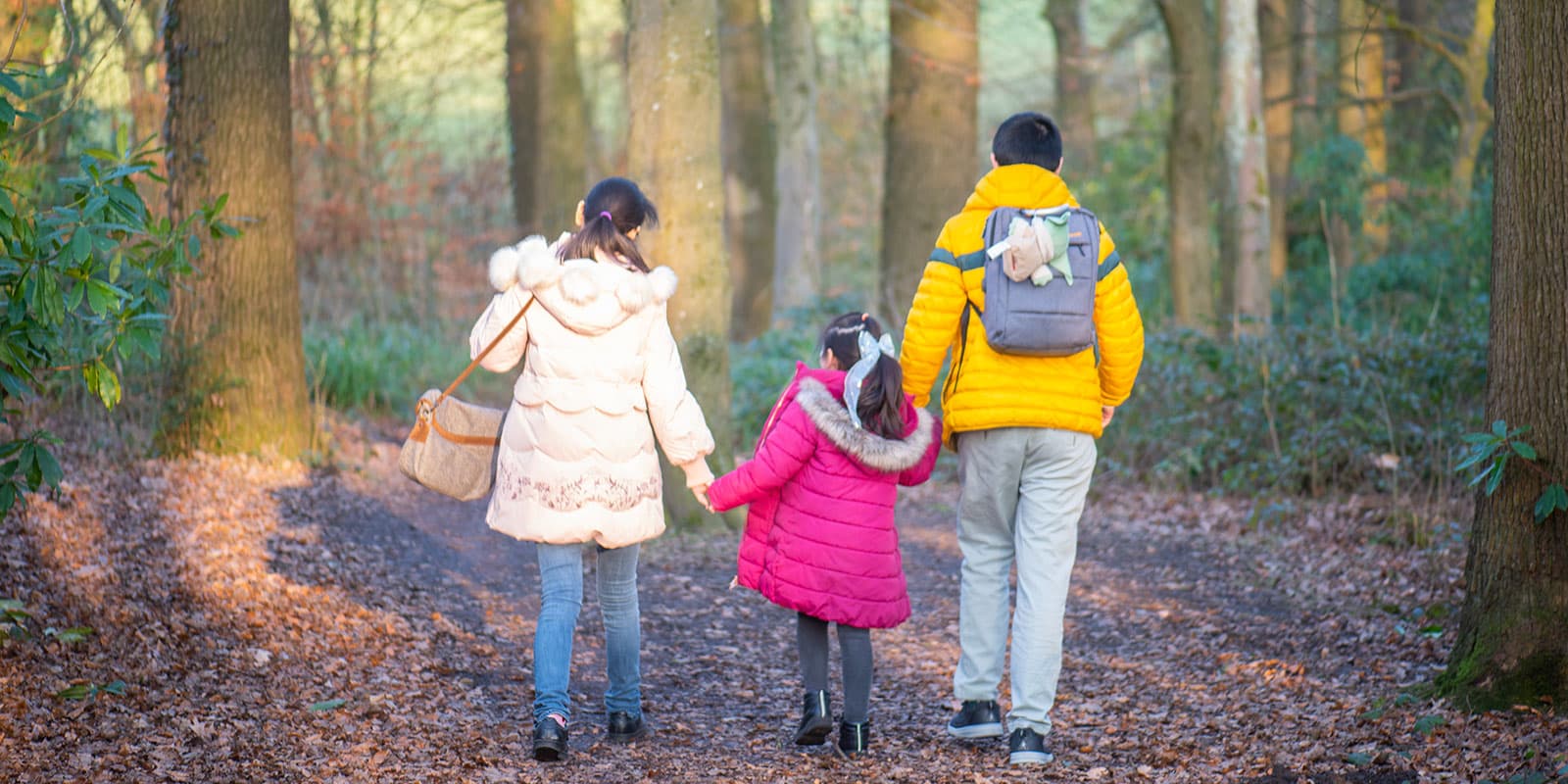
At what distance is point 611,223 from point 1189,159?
1168 cm

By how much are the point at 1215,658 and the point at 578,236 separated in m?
3.52

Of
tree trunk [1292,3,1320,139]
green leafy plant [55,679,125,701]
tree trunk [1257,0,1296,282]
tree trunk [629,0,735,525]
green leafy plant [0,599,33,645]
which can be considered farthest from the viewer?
tree trunk [1292,3,1320,139]

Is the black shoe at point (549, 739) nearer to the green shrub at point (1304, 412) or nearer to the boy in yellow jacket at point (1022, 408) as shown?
the boy in yellow jacket at point (1022, 408)

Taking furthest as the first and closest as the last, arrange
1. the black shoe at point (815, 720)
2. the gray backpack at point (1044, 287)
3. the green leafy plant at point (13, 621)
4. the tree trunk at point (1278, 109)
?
1. the tree trunk at point (1278, 109)
2. the green leafy plant at point (13, 621)
3. the black shoe at point (815, 720)
4. the gray backpack at point (1044, 287)

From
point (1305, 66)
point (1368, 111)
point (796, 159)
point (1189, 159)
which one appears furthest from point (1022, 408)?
point (796, 159)

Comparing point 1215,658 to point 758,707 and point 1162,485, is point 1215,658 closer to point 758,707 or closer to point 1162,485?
point 758,707

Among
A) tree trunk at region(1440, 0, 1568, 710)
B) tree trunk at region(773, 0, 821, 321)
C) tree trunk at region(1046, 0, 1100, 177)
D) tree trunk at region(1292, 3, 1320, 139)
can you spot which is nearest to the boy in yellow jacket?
tree trunk at region(1440, 0, 1568, 710)

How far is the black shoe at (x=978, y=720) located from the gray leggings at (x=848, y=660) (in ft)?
1.25

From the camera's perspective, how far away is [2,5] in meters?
9.73

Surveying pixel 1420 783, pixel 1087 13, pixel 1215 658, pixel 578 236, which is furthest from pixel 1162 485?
pixel 1087 13

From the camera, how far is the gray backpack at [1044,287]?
14.1 ft

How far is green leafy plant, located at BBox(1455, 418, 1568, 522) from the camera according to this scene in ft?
14.3

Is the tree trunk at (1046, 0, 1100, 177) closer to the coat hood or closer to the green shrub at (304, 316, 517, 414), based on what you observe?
the green shrub at (304, 316, 517, 414)

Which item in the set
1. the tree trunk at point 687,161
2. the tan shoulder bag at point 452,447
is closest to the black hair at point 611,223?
the tan shoulder bag at point 452,447
